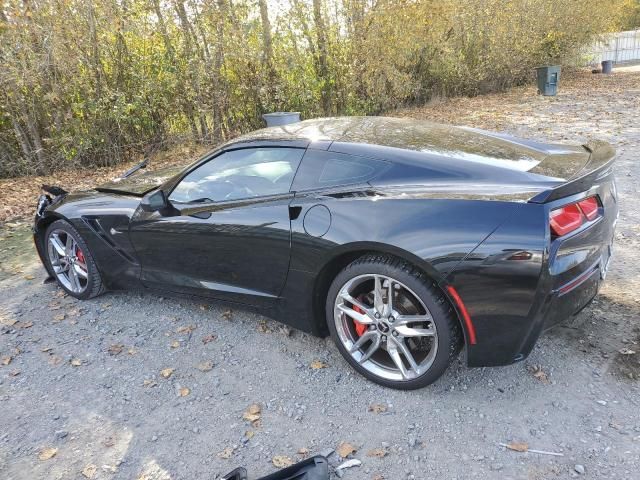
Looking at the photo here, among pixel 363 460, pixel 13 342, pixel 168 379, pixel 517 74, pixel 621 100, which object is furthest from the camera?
pixel 517 74

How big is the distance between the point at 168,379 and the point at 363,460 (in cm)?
139

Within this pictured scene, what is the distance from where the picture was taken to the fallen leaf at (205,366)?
3.06 m

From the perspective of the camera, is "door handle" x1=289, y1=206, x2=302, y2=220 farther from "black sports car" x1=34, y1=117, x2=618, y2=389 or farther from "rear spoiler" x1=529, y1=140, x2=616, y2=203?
"rear spoiler" x1=529, y1=140, x2=616, y2=203

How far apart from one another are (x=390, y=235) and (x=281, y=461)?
1.22 m

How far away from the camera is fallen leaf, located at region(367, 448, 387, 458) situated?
2268 millimetres

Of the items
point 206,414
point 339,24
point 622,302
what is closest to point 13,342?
point 206,414

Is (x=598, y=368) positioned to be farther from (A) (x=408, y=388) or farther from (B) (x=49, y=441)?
(B) (x=49, y=441)

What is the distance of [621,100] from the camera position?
42.6 ft

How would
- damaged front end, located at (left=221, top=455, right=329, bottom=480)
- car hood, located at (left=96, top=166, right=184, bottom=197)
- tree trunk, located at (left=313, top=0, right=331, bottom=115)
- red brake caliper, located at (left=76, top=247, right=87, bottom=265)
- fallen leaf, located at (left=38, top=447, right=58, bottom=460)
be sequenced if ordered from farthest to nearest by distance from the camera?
tree trunk, located at (left=313, top=0, right=331, bottom=115) < red brake caliper, located at (left=76, top=247, right=87, bottom=265) < car hood, located at (left=96, top=166, right=184, bottom=197) < fallen leaf, located at (left=38, top=447, right=58, bottom=460) < damaged front end, located at (left=221, top=455, right=329, bottom=480)

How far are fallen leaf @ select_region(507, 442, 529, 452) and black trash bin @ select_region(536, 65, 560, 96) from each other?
15409 millimetres

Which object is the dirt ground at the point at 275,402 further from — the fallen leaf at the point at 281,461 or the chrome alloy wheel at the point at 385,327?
the chrome alloy wheel at the point at 385,327

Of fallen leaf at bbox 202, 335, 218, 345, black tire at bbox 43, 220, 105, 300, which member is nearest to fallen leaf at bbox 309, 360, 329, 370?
fallen leaf at bbox 202, 335, 218, 345

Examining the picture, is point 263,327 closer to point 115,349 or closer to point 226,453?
point 115,349

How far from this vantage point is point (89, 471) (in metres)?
2.37
